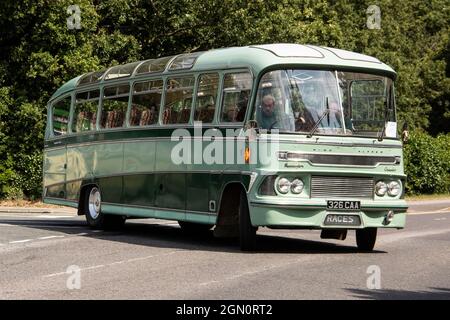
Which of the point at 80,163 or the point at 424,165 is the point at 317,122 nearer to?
the point at 80,163

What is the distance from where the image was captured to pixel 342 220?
14852 mm

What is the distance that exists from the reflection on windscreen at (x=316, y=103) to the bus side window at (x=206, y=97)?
139 centimetres

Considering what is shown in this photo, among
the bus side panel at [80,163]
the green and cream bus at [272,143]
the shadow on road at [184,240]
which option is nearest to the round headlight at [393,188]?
the green and cream bus at [272,143]

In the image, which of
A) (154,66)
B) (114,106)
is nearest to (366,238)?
(154,66)

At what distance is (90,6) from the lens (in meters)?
34.1

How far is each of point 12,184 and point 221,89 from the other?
728 inches

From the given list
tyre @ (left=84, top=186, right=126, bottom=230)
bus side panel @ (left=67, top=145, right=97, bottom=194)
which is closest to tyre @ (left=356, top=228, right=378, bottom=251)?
tyre @ (left=84, top=186, right=126, bottom=230)

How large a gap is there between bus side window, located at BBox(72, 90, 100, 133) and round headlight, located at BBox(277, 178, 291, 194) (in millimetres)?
6868

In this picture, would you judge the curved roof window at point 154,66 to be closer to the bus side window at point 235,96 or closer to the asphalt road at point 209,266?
the bus side window at point 235,96

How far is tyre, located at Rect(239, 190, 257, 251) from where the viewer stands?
15.0 metres

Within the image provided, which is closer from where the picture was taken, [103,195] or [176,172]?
[176,172]

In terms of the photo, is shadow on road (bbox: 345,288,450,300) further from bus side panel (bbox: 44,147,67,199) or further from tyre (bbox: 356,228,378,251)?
bus side panel (bbox: 44,147,67,199)
